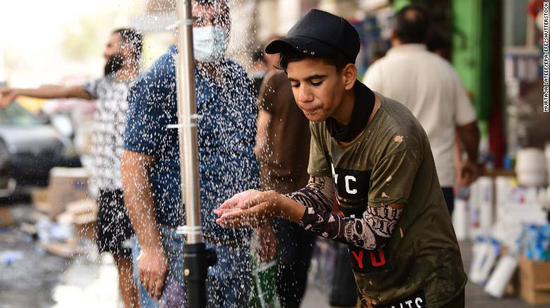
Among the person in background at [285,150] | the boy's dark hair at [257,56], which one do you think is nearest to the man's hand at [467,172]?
the person in background at [285,150]

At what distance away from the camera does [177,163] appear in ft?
10.6

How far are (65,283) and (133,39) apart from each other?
3.45 meters

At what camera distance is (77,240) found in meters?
8.69

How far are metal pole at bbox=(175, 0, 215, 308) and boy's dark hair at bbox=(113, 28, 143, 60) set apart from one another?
165 cm

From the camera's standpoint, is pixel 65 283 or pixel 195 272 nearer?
pixel 195 272

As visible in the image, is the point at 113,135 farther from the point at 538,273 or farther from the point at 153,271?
the point at 538,273

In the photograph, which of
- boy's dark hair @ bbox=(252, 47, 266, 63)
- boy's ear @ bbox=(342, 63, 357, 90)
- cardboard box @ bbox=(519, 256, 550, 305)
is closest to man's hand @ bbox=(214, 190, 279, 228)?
boy's ear @ bbox=(342, 63, 357, 90)

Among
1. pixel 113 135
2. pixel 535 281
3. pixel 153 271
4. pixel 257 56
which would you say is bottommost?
pixel 535 281

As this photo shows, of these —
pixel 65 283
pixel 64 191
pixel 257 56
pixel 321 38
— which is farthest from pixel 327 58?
pixel 64 191

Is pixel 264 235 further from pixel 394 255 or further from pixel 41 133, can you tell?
pixel 41 133

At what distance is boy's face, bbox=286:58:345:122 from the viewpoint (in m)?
2.47

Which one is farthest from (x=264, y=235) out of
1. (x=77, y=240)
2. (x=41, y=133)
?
(x=41, y=133)

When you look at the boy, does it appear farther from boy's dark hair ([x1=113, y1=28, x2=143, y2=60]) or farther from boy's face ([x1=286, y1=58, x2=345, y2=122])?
boy's dark hair ([x1=113, y1=28, x2=143, y2=60])

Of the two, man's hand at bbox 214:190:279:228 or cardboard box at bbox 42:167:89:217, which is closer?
man's hand at bbox 214:190:279:228
